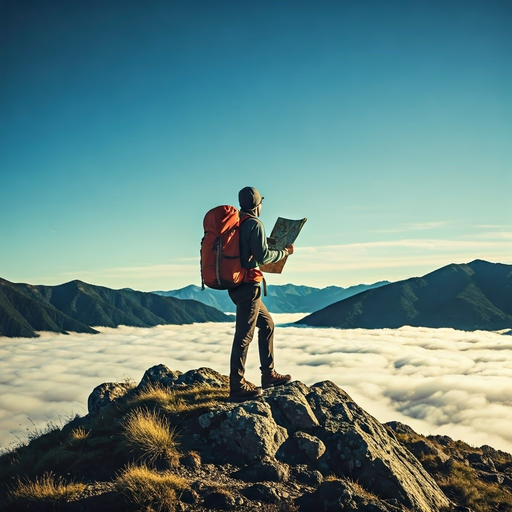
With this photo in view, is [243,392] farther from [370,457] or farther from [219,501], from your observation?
[219,501]

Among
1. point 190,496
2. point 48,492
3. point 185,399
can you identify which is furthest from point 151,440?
point 185,399

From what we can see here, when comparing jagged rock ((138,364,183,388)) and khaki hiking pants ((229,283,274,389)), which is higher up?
khaki hiking pants ((229,283,274,389))

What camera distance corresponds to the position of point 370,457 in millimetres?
7000

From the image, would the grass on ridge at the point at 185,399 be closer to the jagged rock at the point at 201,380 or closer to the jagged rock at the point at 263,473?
the jagged rock at the point at 201,380

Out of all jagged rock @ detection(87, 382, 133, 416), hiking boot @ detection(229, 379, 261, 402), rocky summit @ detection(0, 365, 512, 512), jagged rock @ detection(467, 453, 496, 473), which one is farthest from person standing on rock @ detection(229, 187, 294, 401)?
jagged rock @ detection(467, 453, 496, 473)

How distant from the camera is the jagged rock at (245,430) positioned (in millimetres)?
6758

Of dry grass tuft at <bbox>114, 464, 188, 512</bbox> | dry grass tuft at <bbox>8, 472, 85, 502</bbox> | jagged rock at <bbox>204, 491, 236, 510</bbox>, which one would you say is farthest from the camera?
dry grass tuft at <bbox>8, 472, 85, 502</bbox>

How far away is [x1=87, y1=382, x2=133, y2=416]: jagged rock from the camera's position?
1190cm

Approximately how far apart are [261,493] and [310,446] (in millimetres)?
1695

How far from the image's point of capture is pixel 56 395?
152m

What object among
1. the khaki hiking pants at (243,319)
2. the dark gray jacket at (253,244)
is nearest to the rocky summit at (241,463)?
the khaki hiking pants at (243,319)

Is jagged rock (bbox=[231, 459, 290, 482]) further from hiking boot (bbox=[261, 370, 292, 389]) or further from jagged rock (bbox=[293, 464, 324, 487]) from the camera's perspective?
hiking boot (bbox=[261, 370, 292, 389])

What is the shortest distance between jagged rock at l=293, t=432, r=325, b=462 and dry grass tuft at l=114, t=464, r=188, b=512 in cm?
229

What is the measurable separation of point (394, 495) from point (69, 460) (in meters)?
5.16
